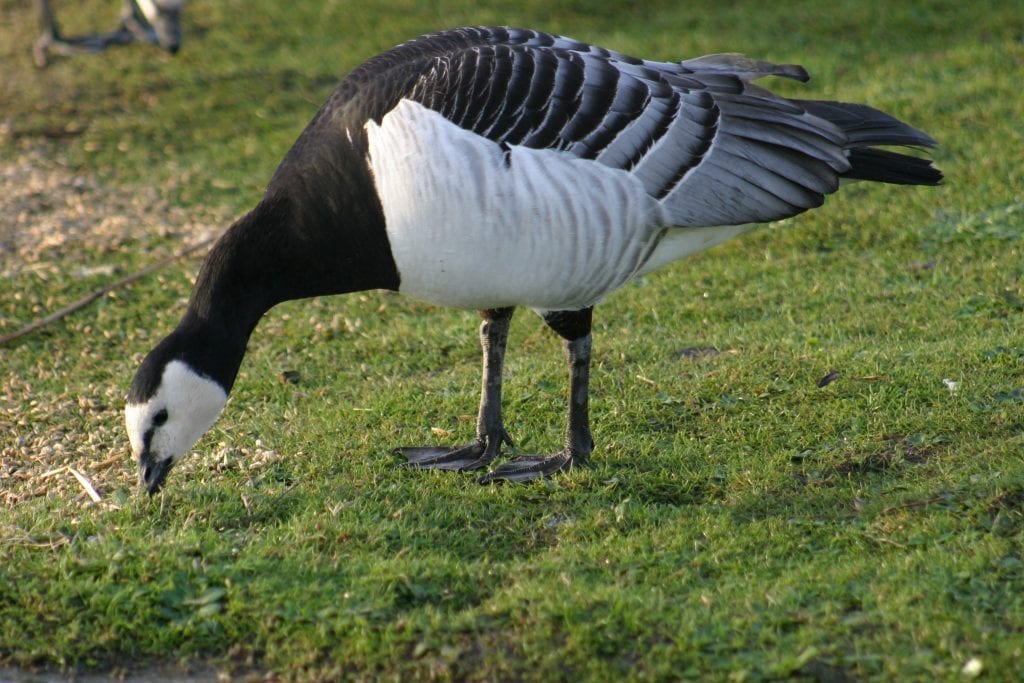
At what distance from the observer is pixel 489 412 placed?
5590 millimetres

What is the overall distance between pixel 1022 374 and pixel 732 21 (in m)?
7.16

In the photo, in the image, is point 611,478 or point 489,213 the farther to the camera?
point 611,478

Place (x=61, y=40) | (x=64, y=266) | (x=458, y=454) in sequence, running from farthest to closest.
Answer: (x=61, y=40) < (x=64, y=266) < (x=458, y=454)

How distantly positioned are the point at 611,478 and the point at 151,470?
1919mm

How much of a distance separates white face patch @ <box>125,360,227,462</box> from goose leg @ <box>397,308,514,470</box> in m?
1.02

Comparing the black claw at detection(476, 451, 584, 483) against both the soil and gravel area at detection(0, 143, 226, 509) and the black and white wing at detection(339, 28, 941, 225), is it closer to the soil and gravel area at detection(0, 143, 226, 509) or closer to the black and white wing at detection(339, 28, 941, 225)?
the black and white wing at detection(339, 28, 941, 225)

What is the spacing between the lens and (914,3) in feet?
39.9

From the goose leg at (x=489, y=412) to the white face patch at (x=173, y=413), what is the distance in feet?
3.34

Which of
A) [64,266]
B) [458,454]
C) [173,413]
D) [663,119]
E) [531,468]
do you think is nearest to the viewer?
[173,413]

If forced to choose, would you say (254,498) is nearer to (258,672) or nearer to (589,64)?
(258,672)

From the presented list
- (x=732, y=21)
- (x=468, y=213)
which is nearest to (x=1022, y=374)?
(x=468, y=213)

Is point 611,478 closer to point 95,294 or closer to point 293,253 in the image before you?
point 293,253

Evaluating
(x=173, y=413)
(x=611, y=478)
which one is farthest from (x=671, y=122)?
(x=173, y=413)

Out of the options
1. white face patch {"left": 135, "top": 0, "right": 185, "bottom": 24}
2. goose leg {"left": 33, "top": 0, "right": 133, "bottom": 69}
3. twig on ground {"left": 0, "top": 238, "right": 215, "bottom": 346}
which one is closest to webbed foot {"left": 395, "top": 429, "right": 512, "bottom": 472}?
twig on ground {"left": 0, "top": 238, "right": 215, "bottom": 346}
